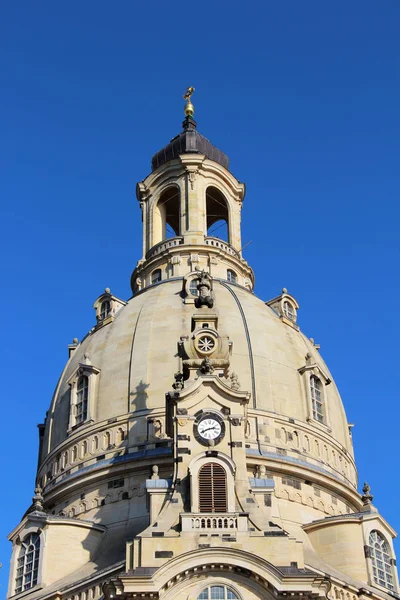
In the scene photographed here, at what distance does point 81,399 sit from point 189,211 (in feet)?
57.0

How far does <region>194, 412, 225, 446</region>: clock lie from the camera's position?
50062 mm

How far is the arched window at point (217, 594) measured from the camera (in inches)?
1763

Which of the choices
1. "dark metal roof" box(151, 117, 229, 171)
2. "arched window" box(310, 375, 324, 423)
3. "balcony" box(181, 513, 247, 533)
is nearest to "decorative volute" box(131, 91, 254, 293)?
"dark metal roof" box(151, 117, 229, 171)

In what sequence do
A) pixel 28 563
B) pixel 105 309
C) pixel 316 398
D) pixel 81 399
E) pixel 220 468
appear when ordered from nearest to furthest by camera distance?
pixel 220 468, pixel 28 563, pixel 81 399, pixel 316 398, pixel 105 309

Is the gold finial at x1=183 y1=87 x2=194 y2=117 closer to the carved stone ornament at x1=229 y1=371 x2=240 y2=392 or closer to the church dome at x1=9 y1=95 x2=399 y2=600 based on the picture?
the church dome at x1=9 y1=95 x2=399 y2=600

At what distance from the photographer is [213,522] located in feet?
154

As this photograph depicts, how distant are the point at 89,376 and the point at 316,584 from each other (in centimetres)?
2085

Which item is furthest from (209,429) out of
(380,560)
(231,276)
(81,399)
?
(231,276)

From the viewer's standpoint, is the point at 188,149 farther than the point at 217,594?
Yes

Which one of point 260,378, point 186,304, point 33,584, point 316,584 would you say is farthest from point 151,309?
point 316,584

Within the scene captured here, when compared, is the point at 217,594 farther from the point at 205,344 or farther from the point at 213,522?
the point at 205,344

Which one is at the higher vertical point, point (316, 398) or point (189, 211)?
point (189, 211)

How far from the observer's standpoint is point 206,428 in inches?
1987

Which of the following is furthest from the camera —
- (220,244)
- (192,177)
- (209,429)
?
(192,177)
